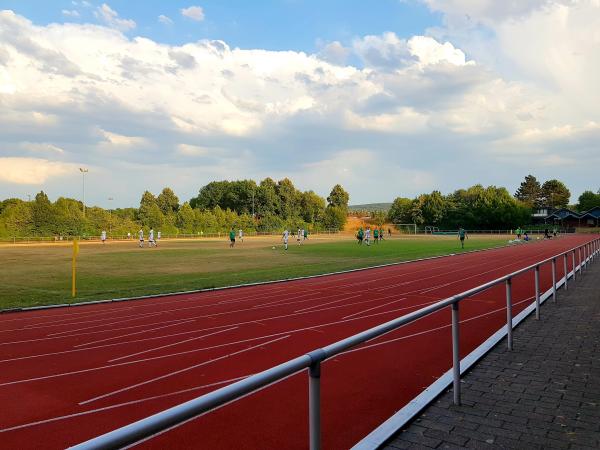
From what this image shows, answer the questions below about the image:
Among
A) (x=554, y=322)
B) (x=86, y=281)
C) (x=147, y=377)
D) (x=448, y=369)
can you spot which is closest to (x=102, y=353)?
(x=147, y=377)

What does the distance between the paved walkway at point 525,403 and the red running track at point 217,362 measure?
55cm

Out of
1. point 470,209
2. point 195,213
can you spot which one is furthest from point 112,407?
point 470,209

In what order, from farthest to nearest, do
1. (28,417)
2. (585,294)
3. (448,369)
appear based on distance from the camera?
(585,294)
(448,369)
(28,417)

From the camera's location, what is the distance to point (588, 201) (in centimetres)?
12075

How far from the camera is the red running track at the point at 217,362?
14.9 feet

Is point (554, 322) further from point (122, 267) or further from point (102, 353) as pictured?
point (122, 267)

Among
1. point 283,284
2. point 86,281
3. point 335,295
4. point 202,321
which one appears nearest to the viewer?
point 202,321

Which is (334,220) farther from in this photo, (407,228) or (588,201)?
(588,201)

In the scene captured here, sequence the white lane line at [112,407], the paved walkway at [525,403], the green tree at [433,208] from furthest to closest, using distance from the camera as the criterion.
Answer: the green tree at [433,208] < the white lane line at [112,407] < the paved walkway at [525,403]

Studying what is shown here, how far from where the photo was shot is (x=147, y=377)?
6055 mm

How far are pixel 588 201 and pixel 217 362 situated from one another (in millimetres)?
137481

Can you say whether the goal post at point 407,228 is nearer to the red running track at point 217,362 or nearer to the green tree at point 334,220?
the green tree at point 334,220

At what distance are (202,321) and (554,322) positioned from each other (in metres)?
6.76

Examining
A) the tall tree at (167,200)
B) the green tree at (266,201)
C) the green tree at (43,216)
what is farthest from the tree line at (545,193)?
the green tree at (43,216)
